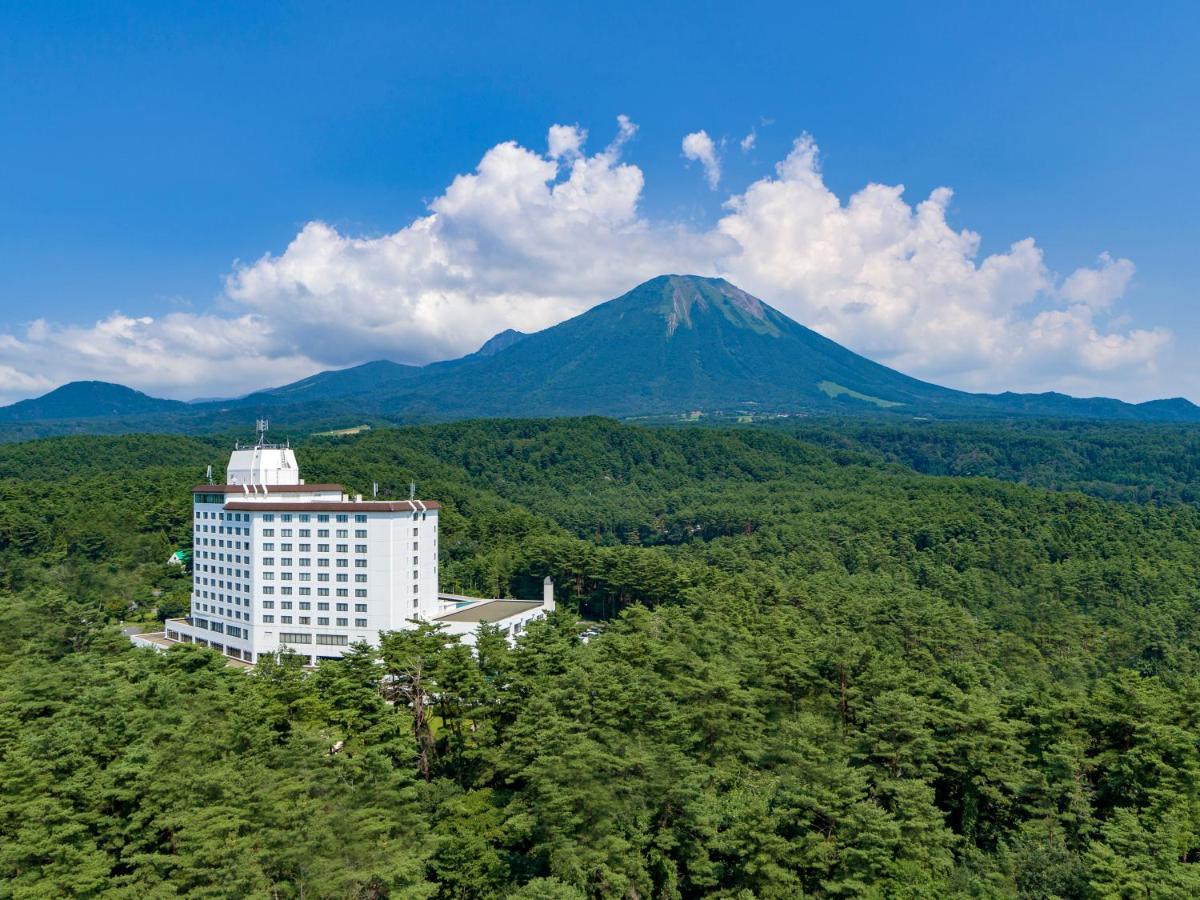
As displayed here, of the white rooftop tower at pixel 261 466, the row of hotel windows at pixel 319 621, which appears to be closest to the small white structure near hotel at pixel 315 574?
the row of hotel windows at pixel 319 621

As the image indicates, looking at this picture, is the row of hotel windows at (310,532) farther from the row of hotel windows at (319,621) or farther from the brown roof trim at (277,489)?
the row of hotel windows at (319,621)

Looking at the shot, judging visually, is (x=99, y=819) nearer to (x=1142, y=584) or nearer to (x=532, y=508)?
(x=1142, y=584)

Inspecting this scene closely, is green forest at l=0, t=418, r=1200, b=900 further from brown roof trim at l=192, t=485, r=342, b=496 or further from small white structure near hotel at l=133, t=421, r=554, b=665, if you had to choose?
brown roof trim at l=192, t=485, r=342, b=496

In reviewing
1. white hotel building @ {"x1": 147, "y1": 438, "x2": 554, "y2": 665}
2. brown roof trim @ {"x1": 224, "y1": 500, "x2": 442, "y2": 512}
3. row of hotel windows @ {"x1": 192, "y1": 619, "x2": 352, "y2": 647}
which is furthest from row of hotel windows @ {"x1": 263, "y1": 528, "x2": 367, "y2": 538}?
row of hotel windows @ {"x1": 192, "y1": 619, "x2": 352, "y2": 647}

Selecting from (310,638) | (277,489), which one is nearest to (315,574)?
(310,638)

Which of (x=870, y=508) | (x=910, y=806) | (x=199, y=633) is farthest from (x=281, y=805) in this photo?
(x=870, y=508)

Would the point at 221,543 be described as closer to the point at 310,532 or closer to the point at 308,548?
the point at 308,548
